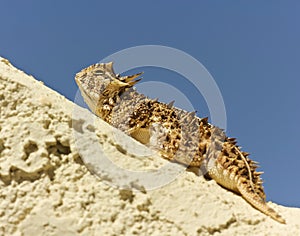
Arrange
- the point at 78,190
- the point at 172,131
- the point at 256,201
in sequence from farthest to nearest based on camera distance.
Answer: the point at 172,131 → the point at 256,201 → the point at 78,190

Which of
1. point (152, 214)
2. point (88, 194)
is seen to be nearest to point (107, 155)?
point (88, 194)

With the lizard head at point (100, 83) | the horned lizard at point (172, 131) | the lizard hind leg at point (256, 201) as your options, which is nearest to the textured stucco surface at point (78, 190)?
the lizard hind leg at point (256, 201)

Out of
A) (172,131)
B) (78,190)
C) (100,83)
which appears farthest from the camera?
(100,83)

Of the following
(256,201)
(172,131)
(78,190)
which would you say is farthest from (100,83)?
(78,190)

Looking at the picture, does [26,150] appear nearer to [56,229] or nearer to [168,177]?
[56,229]

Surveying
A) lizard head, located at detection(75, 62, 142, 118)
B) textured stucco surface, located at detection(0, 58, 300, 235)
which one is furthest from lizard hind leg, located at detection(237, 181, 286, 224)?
lizard head, located at detection(75, 62, 142, 118)

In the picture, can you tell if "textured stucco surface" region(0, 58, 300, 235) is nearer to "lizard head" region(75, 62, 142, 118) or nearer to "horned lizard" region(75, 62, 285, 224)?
"horned lizard" region(75, 62, 285, 224)

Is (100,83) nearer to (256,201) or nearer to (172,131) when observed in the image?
(172,131)
